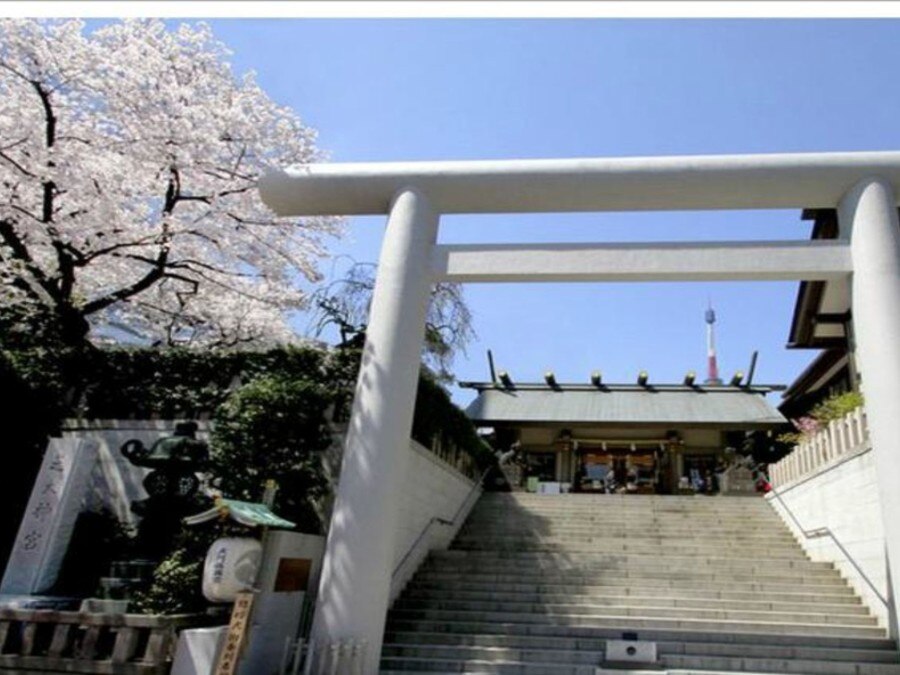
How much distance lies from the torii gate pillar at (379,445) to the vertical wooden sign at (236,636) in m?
A: 1.18

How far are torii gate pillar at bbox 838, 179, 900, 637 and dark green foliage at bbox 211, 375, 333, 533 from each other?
22.7 ft

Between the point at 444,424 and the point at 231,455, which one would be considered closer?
the point at 231,455

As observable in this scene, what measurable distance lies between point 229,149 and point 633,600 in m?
10.1

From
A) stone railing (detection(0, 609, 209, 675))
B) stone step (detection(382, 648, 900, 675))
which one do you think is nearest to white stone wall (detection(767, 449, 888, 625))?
stone step (detection(382, 648, 900, 675))

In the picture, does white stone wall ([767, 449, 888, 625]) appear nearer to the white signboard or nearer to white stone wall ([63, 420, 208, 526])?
white stone wall ([63, 420, 208, 526])

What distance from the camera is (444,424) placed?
12750mm

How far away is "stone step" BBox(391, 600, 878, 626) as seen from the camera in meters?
8.35

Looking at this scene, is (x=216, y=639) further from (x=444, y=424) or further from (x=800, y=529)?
(x=800, y=529)

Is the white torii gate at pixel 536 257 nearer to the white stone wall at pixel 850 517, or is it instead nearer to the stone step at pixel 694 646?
the stone step at pixel 694 646

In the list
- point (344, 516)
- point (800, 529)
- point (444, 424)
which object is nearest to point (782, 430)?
point (800, 529)

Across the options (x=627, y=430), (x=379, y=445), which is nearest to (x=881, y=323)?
(x=379, y=445)

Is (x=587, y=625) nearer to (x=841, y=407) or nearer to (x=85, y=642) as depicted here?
(x=85, y=642)

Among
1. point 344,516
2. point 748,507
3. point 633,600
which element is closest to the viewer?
point 344,516

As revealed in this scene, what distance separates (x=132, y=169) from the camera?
10.4 metres
